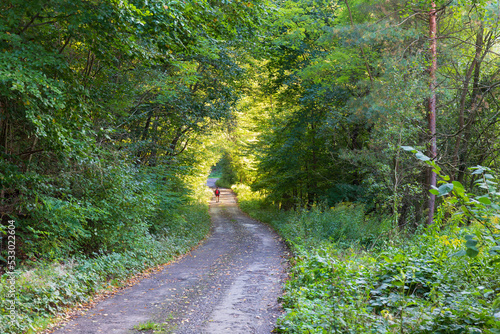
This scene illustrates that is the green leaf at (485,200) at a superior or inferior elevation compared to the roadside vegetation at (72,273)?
superior

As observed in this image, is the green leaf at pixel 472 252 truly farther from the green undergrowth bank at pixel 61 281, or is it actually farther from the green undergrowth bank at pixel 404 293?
the green undergrowth bank at pixel 61 281

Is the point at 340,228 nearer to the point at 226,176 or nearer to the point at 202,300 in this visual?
the point at 202,300

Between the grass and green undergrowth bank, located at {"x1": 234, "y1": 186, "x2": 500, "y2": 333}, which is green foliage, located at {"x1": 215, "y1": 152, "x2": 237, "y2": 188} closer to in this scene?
green undergrowth bank, located at {"x1": 234, "y1": 186, "x2": 500, "y2": 333}

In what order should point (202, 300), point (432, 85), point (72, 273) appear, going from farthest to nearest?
point (432, 85), point (202, 300), point (72, 273)

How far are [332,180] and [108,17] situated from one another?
15983 mm

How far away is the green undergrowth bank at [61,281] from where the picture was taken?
212 inches

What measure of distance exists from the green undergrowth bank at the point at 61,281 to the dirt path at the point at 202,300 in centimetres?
45

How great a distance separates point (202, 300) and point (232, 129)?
39.2 feet

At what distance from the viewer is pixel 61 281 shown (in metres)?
6.64

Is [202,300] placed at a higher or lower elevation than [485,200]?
lower

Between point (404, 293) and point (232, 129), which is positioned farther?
point (232, 129)

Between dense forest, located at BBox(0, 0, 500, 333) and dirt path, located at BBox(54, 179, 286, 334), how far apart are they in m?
0.59

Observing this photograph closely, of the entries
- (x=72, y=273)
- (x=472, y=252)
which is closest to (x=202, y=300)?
(x=72, y=273)

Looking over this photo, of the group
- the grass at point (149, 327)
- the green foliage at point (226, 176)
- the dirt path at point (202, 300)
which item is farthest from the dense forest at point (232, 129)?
the green foliage at point (226, 176)
